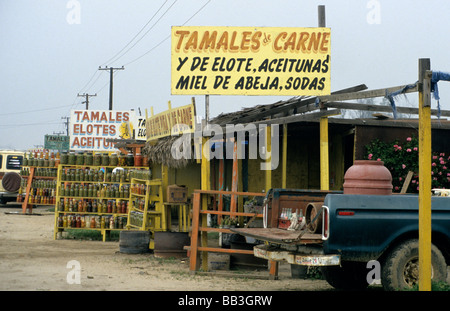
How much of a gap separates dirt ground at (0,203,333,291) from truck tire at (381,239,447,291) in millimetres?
1569

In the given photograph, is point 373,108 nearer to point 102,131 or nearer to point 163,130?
point 163,130

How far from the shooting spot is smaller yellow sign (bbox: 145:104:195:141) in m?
13.2

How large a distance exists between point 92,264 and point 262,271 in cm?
309

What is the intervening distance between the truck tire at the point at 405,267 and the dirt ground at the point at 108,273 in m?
1.57

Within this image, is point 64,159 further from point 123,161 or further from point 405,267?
point 405,267

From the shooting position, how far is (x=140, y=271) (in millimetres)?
10805

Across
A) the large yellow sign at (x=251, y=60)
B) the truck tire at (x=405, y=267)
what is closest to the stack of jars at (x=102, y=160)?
the large yellow sign at (x=251, y=60)

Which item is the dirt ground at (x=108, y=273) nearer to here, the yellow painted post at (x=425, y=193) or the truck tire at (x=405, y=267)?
the truck tire at (x=405, y=267)

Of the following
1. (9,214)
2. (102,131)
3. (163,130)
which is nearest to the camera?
(163,130)

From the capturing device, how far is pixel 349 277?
9195mm

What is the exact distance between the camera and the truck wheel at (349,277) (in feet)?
30.2

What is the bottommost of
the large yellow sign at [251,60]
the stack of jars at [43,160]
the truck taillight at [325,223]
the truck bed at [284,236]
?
the truck bed at [284,236]

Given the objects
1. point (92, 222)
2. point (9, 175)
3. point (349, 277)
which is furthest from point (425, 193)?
point (9, 175)
